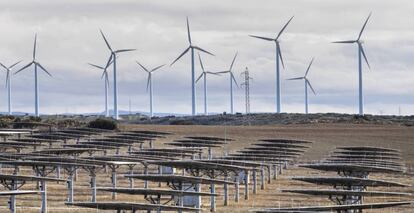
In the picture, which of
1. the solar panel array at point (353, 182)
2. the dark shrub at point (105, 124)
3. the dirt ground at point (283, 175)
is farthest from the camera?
the dark shrub at point (105, 124)

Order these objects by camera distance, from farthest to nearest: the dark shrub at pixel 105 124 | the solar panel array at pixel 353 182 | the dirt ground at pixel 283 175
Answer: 1. the dark shrub at pixel 105 124
2. the dirt ground at pixel 283 175
3. the solar panel array at pixel 353 182

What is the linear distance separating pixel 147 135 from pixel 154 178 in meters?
70.1

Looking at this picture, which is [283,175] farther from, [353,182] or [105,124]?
[105,124]

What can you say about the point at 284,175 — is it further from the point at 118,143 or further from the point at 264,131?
the point at 264,131

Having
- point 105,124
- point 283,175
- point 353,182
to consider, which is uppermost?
point 105,124

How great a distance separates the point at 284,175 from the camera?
121688 millimetres

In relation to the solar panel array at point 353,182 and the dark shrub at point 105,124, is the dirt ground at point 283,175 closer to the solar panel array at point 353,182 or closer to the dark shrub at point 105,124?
the solar panel array at point 353,182

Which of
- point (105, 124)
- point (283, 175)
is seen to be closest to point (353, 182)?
point (283, 175)

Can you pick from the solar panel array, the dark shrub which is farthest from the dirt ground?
the dark shrub

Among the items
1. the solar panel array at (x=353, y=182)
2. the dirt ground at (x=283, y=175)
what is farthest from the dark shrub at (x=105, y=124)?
the solar panel array at (x=353, y=182)

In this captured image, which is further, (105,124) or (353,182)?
(105,124)

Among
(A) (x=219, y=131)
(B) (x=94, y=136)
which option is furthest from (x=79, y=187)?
(A) (x=219, y=131)

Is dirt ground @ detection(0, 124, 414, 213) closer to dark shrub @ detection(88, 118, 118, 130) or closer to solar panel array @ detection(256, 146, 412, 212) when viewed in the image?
solar panel array @ detection(256, 146, 412, 212)

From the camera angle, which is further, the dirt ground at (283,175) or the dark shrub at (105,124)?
the dark shrub at (105,124)
